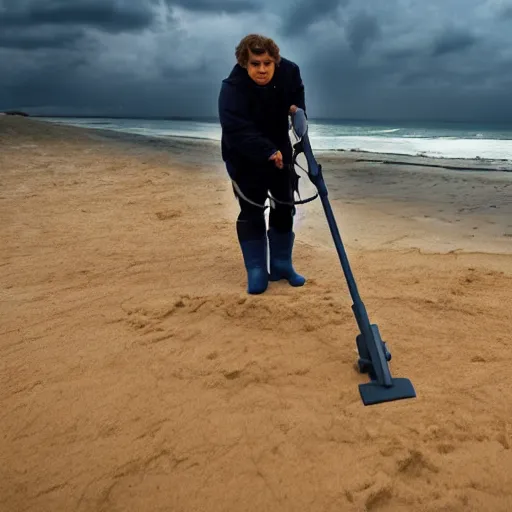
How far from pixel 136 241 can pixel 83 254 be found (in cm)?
50

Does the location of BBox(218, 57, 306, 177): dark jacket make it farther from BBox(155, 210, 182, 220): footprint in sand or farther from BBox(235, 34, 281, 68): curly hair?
BBox(155, 210, 182, 220): footprint in sand

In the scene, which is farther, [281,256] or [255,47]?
[281,256]

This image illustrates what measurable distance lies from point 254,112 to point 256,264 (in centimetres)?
93

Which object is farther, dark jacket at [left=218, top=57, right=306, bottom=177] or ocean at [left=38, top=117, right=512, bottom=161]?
ocean at [left=38, top=117, right=512, bottom=161]

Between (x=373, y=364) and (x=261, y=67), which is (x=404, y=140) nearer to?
(x=261, y=67)

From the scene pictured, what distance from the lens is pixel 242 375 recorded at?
2021 millimetres

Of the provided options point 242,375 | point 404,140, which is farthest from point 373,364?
point 404,140

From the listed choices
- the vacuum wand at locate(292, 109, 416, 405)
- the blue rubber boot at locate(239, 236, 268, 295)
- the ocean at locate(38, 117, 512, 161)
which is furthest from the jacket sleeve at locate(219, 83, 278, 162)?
the ocean at locate(38, 117, 512, 161)

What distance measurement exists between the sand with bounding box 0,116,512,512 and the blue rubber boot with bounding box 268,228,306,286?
138mm

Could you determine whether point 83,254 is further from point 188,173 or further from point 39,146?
point 39,146

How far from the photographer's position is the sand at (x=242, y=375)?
147 cm

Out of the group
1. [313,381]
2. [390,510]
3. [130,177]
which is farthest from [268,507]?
[130,177]

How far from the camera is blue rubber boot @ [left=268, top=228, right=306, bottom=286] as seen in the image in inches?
121

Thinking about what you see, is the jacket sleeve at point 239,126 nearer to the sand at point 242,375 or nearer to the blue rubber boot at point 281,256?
the blue rubber boot at point 281,256
